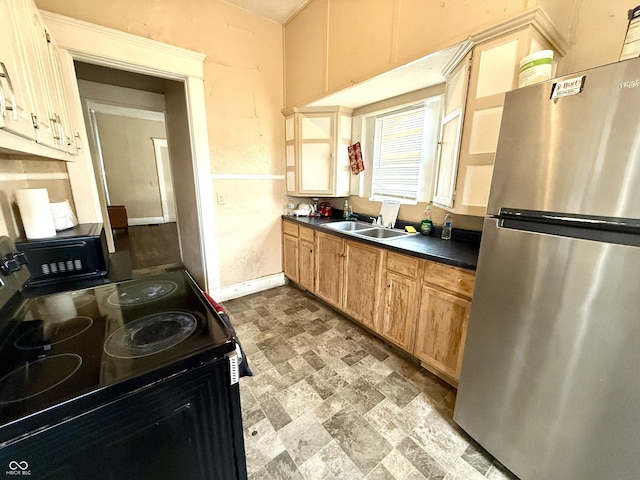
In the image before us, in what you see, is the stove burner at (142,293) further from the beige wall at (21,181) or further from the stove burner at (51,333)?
the beige wall at (21,181)

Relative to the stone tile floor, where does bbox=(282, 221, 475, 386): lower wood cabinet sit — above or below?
above

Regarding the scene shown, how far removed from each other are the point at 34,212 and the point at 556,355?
252 centimetres

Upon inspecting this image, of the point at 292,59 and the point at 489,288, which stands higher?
the point at 292,59

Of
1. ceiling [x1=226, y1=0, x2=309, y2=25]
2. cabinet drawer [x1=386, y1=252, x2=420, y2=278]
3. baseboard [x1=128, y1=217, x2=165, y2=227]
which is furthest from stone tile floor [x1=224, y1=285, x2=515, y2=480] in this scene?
baseboard [x1=128, y1=217, x2=165, y2=227]

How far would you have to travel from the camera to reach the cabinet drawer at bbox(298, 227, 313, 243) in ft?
8.99

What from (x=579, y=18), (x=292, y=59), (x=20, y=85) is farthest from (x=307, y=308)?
(x=579, y=18)

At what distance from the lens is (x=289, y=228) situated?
308 cm

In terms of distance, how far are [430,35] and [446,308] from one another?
66.0 inches

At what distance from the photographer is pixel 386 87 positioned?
215 cm

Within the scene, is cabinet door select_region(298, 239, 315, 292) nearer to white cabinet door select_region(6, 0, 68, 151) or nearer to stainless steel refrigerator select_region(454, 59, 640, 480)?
stainless steel refrigerator select_region(454, 59, 640, 480)

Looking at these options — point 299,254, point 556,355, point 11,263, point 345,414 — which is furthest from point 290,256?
point 556,355

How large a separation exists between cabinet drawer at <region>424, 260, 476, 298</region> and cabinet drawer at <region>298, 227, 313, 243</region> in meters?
1.33

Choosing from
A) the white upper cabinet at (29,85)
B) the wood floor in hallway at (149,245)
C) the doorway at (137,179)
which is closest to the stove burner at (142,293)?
the white upper cabinet at (29,85)

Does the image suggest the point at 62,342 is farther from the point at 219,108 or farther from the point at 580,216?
the point at 219,108
